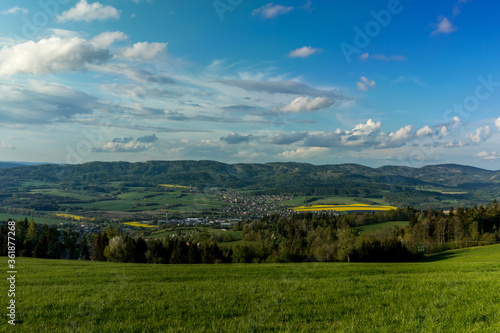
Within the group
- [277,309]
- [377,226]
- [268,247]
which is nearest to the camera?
[277,309]

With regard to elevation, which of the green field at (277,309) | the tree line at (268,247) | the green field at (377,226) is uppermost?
the green field at (277,309)

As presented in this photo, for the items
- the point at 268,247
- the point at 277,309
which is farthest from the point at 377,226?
the point at 277,309

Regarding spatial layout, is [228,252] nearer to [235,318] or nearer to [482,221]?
[235,318]

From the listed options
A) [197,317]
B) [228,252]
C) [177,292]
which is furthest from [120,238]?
[197,317]

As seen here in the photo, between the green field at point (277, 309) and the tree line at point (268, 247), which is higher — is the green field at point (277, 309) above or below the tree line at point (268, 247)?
above

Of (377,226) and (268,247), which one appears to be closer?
(268,247)

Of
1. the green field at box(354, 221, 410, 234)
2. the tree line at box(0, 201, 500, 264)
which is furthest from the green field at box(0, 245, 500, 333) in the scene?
the green field at box(354, 221, 410, 234)

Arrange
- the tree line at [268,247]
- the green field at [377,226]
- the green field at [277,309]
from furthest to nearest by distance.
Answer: the green field at [377,226] → the tree line at [268,247] → the green field at [277,309]

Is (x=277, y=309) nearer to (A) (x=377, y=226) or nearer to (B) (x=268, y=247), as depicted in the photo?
(B) (x=268, y=247)

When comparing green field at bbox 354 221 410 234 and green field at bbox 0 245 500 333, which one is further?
green field at bbox 354 221 410 234

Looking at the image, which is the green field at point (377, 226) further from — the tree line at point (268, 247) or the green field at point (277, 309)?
the green field at point (277, 309)

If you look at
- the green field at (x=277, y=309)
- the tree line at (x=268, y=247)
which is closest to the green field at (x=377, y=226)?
the tree line at (x=268, y=247)

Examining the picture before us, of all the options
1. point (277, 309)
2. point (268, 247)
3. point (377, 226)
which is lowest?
point (377, 226)

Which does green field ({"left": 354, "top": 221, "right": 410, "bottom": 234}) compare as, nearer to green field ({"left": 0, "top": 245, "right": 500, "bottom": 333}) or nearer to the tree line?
the tree line
